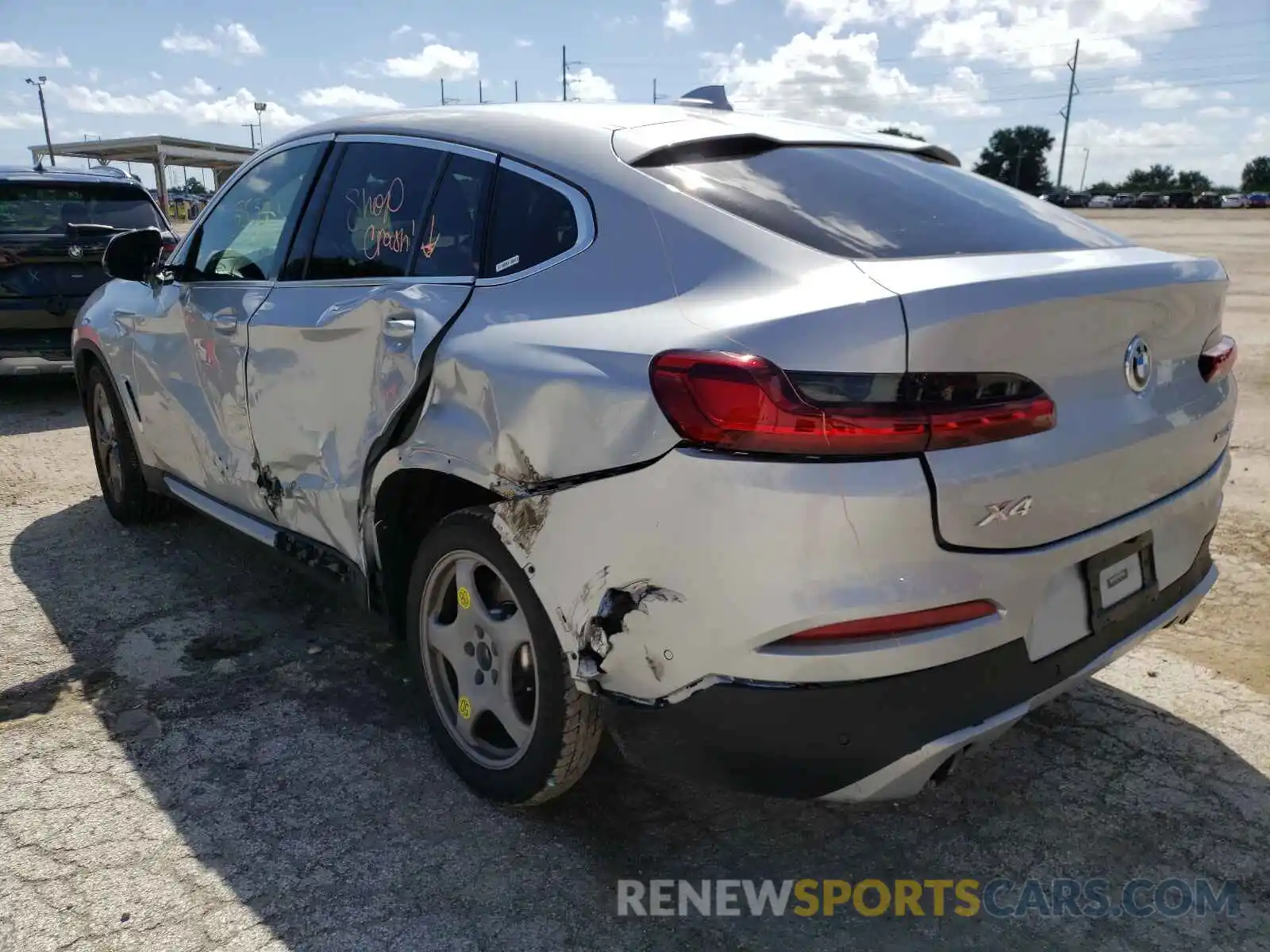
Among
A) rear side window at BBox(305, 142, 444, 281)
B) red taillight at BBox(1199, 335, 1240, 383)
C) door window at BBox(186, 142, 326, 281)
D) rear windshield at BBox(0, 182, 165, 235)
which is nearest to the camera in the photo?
red taillight at BBox(1199, 335, 1240, 383)

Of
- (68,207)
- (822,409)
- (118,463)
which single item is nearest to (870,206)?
(822,409)

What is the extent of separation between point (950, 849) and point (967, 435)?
48.3 inches

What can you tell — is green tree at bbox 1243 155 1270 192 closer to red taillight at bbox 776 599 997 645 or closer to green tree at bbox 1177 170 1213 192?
green tree at bbox 1177 170 1213 192

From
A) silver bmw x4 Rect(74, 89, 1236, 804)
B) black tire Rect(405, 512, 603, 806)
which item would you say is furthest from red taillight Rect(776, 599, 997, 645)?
black tire Rect(405, 512, 603, 806)

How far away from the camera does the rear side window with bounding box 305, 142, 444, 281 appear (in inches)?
113

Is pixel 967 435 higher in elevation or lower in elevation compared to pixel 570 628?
higher

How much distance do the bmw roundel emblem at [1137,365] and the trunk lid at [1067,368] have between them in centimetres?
1

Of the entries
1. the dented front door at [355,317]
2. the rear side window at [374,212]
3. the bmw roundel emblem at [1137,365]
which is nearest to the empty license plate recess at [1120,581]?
the bmw roundel emblem at [1137,365]

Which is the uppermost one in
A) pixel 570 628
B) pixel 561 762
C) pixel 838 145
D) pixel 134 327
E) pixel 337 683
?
pixel 838 145

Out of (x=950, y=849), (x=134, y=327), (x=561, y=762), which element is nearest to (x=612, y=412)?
(x=561, y=762)

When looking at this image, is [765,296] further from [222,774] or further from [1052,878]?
[222,774]

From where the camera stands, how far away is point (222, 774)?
Answer: 9.49ft

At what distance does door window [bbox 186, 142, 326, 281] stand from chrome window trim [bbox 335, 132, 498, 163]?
0.19 meters

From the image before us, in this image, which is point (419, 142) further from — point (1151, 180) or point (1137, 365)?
point (1151, 180)
